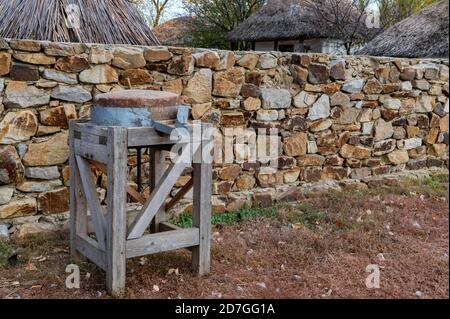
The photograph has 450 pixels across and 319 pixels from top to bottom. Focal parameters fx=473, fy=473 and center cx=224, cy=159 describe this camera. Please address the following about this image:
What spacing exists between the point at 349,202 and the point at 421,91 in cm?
182

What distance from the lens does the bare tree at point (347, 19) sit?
400 inches

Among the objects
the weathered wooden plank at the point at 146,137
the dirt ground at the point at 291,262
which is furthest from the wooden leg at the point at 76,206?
the weathered wooden plank at the point at 146,137

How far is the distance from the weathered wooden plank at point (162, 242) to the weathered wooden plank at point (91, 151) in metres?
0.54

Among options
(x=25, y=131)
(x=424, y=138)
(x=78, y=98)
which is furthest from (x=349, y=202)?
(x=25, y=131)

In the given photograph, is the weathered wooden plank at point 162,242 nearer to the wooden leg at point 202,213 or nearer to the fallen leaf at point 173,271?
the wooden leg at point 202,213

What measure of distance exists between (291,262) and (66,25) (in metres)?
2.89

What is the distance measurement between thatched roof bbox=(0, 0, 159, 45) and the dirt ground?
1.81m

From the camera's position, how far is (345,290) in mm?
2965

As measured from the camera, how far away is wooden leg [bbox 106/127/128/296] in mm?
2727

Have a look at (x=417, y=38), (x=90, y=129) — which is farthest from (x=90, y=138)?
(x=417, y=38)

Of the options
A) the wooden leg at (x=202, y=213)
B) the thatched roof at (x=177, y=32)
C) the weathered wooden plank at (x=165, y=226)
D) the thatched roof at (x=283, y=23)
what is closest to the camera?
the wooden leg at (x=202, y=213)

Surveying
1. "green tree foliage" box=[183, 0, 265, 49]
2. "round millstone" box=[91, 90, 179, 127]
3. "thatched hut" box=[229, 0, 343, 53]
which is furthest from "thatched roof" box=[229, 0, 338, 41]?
"round millstone" box=[91, 90, 179, 127]

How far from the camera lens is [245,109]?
452 centimetres

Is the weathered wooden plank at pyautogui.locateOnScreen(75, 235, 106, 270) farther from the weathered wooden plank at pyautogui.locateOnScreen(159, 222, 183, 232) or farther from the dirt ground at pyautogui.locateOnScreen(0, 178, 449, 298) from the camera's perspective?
the weathered wooden plank at pyautogui.locateOnScreen(159, 222, 183, 232)
